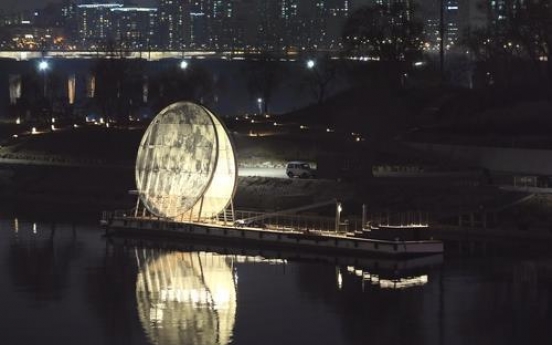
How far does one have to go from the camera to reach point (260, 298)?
43375 mm

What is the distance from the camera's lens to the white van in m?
68.4

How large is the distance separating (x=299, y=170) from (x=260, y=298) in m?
25.8

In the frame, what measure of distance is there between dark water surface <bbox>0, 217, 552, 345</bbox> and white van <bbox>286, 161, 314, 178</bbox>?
1472 cm

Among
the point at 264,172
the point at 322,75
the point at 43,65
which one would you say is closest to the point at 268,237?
the point at 264,172

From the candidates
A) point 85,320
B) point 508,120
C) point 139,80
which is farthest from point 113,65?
point 85,320

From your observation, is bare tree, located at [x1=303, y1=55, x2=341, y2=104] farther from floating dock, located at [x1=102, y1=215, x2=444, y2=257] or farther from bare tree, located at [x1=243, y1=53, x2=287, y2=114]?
floating dock, located at [x1=102, y1=215, x2=444, y2=257]

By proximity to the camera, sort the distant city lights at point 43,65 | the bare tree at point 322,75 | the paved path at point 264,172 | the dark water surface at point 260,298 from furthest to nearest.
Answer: the distant city lights at point 43,65
the bare tree at point 322,75
the paved path at point 264,172
the dark water surface at point 260,298

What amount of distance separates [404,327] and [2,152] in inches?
2336

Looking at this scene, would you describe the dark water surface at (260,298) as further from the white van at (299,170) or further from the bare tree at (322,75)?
the bare tree at (322,75)

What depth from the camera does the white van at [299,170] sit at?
6838 centimetres

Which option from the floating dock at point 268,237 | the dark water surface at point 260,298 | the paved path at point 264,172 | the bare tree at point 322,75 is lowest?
the dark water surface at point 260,298

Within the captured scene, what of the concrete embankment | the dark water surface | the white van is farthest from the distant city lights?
the dark water surface

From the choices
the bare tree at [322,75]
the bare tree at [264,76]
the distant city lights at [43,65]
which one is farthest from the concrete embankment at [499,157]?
the distant city lights at [43,65]

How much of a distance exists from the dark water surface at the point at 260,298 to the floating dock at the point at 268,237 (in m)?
0.63
